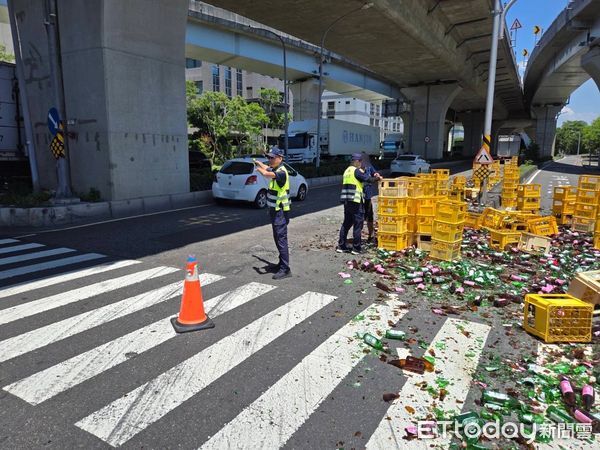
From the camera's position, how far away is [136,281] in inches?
250

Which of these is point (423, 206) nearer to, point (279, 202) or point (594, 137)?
point (279, 202)

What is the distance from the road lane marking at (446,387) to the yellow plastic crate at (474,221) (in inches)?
230

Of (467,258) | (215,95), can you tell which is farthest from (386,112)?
(467,258)

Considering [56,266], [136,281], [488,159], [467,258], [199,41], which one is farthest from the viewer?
[199,41]

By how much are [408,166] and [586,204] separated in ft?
59.3

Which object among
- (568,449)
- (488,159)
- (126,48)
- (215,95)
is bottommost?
(568,449)

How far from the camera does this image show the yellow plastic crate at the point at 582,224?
395 inches

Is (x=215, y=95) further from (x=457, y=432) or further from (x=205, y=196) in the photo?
(x=457, y=432)

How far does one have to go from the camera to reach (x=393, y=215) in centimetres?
810

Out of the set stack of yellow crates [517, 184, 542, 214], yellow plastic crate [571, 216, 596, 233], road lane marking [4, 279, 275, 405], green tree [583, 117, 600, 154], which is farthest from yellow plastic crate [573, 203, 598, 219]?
green tree [583, 117, 600, 154]

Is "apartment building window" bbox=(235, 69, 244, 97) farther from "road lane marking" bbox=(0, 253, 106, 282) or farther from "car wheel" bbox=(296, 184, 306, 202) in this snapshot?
"road lane marking" bbox=(0, 253, 106, 282)

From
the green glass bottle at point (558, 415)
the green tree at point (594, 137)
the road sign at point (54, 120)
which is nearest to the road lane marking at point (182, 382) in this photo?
the green glass bottle at point (558, 415)

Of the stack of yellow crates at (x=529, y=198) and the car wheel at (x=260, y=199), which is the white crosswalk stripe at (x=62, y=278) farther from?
the stack of yellow crates at (x=529, y=198)

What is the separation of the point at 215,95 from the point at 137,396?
4232cm
